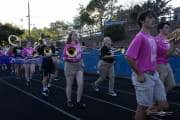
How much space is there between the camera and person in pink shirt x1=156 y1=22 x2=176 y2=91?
10250mm

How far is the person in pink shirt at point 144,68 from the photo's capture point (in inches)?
290

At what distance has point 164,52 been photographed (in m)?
10.3

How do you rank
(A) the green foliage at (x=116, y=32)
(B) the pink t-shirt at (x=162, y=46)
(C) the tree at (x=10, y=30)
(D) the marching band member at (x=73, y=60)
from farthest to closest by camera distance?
1. (C) the tree at (x=10, y=30)
2. (A) the green foliage at (x=116, y=32)
3. (D) the marching band member at (x=73, y=60)
4. (B) the pink t-shirt at (x=162, y=46)

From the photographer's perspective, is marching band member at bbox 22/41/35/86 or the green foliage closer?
marching band member at bbox 22/41/35/86

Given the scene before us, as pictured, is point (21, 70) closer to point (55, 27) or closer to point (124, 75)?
point (124, 75)

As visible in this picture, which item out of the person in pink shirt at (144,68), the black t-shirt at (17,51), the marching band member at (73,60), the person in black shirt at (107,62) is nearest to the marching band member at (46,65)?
the person in black shirt at (107,62)

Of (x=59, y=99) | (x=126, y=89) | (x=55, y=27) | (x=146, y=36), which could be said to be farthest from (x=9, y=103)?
(x=55, y=27)

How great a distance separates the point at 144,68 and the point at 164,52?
2.95m

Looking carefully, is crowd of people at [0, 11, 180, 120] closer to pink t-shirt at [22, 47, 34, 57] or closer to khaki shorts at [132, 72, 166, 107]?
khaki shorts at [132, 72, 166, 107]

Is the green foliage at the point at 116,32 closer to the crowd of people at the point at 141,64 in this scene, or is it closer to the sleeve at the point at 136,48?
the crowd of people at the point at 141,64

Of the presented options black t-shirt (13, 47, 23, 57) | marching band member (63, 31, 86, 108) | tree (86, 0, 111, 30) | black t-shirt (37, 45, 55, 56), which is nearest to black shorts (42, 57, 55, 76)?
black t-shirt (37, 45, 55, 56)

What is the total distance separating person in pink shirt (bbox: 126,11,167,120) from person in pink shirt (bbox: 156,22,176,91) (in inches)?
102

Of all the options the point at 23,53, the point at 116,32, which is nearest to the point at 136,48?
the point at 23,53

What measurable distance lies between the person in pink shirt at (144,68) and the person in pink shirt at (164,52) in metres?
2.60
